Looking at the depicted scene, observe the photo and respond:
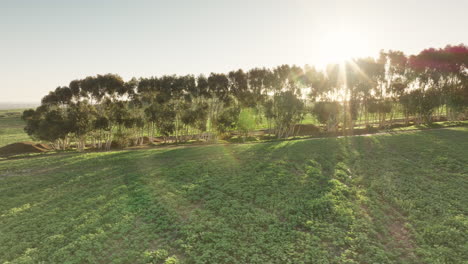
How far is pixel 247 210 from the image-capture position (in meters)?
19.7

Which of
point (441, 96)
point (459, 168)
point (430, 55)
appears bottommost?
point (459, 168)

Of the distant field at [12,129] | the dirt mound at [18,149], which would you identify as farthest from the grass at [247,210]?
the distant field at [12,129]

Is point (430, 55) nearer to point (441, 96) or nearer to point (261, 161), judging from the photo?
point (441, 96)

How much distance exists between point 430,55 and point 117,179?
3603 inches

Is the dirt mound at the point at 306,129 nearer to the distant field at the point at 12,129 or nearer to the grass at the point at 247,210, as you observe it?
the grass at the point at 247,210

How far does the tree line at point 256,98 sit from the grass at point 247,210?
2691 centimetres

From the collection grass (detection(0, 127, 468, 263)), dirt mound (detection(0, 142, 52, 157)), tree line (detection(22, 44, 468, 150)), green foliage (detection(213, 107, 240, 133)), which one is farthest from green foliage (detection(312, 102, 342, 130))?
dirt mound (detection(0, 142, 52, 157))

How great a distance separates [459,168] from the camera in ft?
90.0

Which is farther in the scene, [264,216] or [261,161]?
[261,161]

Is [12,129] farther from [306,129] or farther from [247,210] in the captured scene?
[247,210]

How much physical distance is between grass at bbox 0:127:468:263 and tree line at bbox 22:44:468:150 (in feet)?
88.3

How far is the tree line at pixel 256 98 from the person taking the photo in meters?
60.2

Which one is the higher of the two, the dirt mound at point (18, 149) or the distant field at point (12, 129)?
the distant field at point (12, 129)

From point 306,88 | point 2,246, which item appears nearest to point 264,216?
point 2,246
